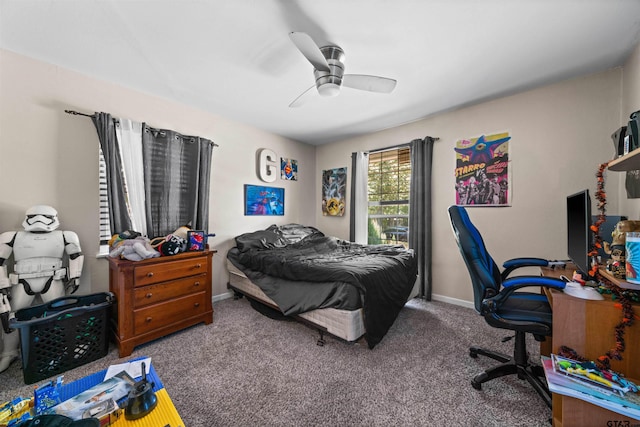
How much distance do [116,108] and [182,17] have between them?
1418mm

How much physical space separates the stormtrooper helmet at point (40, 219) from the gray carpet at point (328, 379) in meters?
1.04

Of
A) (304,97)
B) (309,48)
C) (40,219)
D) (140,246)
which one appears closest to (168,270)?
(140,246)

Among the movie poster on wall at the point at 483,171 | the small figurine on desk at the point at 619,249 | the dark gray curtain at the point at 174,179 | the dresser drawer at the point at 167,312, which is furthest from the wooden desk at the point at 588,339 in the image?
the dark gray curtain at the point at 174,179

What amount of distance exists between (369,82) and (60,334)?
9.79 ft

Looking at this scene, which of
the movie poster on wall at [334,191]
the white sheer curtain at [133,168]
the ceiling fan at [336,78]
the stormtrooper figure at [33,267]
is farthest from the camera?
the movie poster on wall at [334,191]

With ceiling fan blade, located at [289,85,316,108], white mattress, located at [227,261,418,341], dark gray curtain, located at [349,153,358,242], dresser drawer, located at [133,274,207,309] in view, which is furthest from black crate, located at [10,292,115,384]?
dark gray curtain, located at [349,153,358,242]

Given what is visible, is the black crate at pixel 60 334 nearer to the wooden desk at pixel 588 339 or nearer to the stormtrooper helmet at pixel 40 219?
the stormtrooper helmet at pixel 40 219

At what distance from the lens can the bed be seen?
76.5 inches

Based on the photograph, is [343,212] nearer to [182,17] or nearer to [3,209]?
[182,17]

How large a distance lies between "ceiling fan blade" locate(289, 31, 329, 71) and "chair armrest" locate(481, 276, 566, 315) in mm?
1863

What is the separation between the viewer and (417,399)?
1.47 m

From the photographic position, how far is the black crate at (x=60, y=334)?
1584 millimetres

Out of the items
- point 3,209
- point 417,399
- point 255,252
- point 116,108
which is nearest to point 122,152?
point 116,108

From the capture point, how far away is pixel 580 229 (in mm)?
1576
